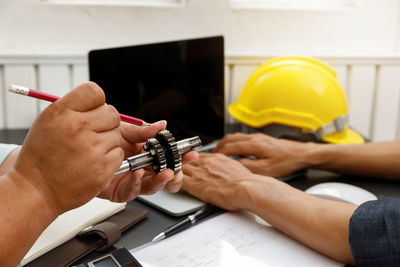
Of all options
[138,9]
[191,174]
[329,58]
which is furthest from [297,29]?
[191,174]

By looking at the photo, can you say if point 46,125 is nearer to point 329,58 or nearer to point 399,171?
point 399,171

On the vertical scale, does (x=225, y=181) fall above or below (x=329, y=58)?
below

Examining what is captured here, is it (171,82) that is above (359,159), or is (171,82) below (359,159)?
above

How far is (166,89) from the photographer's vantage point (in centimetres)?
97

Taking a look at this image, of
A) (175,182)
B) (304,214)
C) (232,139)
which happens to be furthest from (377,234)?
(232,139)

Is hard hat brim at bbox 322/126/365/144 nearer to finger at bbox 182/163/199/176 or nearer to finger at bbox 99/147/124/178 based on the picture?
finger at bbox 182/163/199/176

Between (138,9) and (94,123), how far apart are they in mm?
1012

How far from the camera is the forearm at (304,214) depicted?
0.58 m

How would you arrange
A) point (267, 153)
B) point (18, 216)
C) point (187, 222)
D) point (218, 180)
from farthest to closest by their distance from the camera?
point (267, 153)
point (218, 180)
point (187, 222)
point (18, 216)

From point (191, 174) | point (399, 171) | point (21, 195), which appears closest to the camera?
point (21, 195)

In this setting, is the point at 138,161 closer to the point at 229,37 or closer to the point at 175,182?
the point at 175,182

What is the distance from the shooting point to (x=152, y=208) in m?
0.76

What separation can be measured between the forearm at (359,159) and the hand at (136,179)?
46 centimetres

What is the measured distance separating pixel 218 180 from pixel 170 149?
0.26 metres
